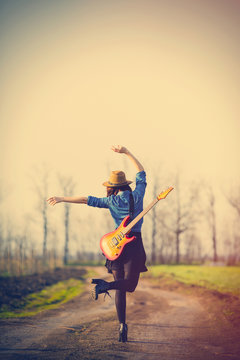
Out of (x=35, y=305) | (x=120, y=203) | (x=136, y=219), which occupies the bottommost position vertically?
(x=35, y=305)

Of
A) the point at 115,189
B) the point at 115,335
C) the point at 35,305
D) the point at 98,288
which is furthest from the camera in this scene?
the point at 35,305

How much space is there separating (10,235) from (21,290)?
39797 mm

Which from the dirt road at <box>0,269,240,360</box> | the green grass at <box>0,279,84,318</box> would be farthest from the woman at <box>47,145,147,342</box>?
the green grass at <box>0,279,84,318</box>

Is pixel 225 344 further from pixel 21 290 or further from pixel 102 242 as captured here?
pixel 21 290

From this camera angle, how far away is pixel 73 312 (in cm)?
769

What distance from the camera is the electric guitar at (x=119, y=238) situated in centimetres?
385

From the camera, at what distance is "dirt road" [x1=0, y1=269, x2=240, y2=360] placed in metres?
4.13

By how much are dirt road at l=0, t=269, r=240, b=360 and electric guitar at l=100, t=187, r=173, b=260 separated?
52 centimetres

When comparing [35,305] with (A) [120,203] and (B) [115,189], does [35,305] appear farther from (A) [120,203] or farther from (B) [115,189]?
(A) [120,203]

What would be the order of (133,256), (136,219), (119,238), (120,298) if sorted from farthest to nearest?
(120,298), (133,256), (119,238), (136,219)

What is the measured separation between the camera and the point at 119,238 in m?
3.98

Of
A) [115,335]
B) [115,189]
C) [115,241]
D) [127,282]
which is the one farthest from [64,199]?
[115,335]

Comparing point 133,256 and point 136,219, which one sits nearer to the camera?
point 136,219

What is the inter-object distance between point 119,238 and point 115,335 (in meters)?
2.18
